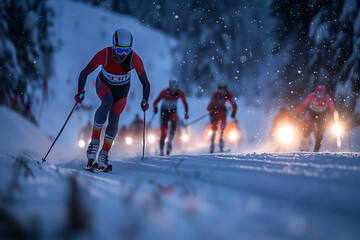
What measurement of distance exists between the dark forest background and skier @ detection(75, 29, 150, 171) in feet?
32.0

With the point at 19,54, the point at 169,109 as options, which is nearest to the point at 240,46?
the point at 19,54

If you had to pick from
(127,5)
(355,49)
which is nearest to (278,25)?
(355,49)

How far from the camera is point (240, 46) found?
1180 inches

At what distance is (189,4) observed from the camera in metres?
32.1

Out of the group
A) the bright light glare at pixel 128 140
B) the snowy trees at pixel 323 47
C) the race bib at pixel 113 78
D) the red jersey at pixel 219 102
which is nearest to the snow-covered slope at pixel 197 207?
the race bib at pixel 113 78

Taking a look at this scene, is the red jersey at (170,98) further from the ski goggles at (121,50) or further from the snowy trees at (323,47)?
the snowy trees at (323,47)

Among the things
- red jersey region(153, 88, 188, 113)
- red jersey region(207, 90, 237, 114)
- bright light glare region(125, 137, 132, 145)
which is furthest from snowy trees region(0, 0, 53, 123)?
red jersey region(207, 90, 237, 114)

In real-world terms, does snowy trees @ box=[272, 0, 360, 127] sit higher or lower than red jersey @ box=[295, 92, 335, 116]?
higher

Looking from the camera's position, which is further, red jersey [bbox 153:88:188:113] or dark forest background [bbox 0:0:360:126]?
dark forest background [bbox 0:0:360:126]

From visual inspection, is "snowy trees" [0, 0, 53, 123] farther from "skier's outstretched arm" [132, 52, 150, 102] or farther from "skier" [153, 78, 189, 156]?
"skier's outstretched arm" [132, 52, 150, 102]

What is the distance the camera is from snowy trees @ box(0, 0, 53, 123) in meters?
13.9

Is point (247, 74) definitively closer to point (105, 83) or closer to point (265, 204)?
point (105, 83)

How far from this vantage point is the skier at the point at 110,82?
3492 millimetres

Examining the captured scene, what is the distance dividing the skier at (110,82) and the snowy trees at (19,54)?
12061 mm
